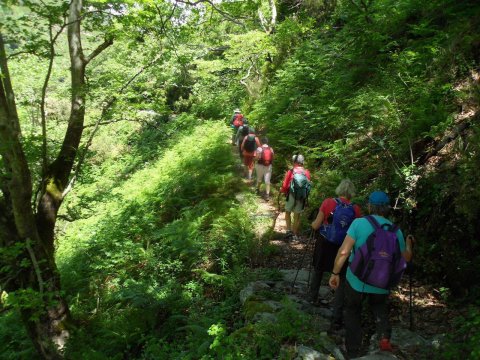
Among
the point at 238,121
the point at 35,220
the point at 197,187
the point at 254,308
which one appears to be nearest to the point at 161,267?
the point at 35,220

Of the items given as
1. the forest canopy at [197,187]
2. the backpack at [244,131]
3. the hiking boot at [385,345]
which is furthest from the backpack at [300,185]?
the backpack at [244,131]

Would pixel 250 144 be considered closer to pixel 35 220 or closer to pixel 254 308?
pixel 35 220

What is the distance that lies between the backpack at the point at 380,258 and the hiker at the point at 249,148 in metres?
7.14

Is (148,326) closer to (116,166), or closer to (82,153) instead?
(82,153)

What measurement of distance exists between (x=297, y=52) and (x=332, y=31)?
1.55 meters

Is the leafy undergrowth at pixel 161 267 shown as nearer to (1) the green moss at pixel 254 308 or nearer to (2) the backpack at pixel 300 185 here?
(1) the green moss at pixel 254 308

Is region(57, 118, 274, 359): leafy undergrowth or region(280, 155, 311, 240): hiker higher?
region(280, 155, 311, 240): hiker

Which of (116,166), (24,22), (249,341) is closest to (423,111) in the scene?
(249,341)

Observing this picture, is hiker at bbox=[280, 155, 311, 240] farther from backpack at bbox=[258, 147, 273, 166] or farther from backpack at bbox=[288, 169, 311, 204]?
backpack at bbox=[258, 147, 273, 166]

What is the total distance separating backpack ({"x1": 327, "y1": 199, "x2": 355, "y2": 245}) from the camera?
14.5 ft

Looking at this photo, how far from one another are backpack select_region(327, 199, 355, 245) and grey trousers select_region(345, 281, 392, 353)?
801 millimetres

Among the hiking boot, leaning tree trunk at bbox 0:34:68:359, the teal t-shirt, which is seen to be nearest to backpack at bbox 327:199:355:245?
the teal t-shirt

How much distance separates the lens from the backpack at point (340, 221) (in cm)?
443

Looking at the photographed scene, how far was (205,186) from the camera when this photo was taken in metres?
10.5
